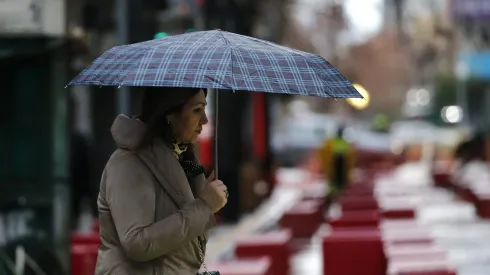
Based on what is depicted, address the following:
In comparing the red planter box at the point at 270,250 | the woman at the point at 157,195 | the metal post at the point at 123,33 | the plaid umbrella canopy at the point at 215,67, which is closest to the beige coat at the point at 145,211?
the woman at the point at 157,195

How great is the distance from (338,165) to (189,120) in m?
18.6

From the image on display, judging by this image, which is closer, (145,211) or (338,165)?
(145,211)

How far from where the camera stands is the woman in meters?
4.46

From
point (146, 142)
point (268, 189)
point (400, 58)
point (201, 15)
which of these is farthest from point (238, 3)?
point (400, 58)

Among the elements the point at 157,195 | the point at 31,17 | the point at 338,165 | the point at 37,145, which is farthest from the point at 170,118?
the point at 338,165

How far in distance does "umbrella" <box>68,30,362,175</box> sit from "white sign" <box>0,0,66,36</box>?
5.19 m

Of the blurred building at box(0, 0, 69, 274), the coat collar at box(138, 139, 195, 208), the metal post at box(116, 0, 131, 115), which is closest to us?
the coat collar at box(138, 139, 195, 208)

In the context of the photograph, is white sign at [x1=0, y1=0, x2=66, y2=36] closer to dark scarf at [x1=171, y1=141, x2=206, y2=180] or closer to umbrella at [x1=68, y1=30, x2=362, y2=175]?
umbrella at [x1=68, y1=30, x2=362, y2=175]

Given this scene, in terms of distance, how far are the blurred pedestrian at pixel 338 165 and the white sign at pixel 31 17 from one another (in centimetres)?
1331

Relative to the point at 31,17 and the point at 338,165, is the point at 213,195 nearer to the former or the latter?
the point at 31,17

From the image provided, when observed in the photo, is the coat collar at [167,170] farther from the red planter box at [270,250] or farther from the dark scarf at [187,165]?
the red planter box at [270,250]

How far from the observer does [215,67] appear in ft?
15.4

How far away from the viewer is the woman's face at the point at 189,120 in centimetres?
472

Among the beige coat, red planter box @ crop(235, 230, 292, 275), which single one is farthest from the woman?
red planter box @ crop(235, 230, 292, 275)
